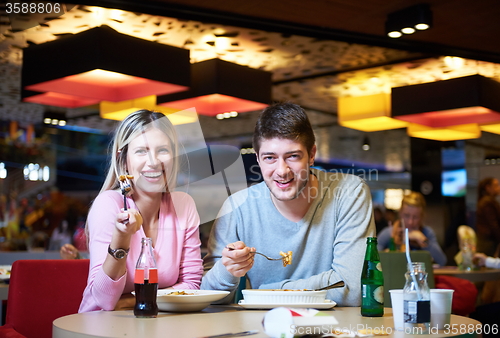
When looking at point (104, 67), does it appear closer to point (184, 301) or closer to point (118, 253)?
point (118, 253)

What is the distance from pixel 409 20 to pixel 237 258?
313 cm

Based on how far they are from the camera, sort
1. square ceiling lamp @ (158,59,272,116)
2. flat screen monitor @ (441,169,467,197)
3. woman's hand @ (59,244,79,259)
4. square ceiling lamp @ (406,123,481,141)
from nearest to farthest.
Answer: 1. woman's hand @ (59,244,79,259)
2. square ceiling lamp @ (158,59,272,116)
3. square ceiling lamp @ (406,123,481,141)
4. flat screen monitor @ (441,169,467,197)

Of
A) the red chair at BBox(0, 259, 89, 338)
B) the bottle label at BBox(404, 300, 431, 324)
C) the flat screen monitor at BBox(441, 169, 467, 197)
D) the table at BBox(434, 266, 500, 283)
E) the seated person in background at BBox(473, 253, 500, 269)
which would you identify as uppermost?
the flat screen monitor at BBox(441, 169, 467, 197)

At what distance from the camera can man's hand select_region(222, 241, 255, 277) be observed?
1406mm

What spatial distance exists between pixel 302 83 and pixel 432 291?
224 inches

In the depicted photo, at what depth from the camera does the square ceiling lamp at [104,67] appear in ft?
13.6

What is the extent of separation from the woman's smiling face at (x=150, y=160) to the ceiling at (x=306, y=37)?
92.1 inches

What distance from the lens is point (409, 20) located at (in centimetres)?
395

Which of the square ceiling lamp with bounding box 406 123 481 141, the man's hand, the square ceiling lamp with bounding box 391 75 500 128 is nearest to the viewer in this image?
the man's hand

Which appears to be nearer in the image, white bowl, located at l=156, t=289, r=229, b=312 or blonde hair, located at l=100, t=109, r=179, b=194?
white bowl, located at l=156, t=289, r=229, b=312

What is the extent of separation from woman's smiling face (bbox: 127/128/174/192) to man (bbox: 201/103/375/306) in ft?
0.80

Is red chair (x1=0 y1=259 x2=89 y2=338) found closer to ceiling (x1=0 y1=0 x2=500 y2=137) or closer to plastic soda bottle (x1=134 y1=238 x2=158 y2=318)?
plastic soda bottle (x1=134 y1=238 x2=158 y2=318)

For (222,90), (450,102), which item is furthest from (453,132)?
(222,90)

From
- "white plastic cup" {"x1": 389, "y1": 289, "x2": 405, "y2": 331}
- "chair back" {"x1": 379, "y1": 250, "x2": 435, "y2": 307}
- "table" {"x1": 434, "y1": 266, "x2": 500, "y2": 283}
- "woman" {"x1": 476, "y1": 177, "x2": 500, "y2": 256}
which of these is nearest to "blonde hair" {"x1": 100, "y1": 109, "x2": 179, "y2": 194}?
"white plastic cup" {"x1": 389, "y1": 289, "x2": 405, "y2": 331}
